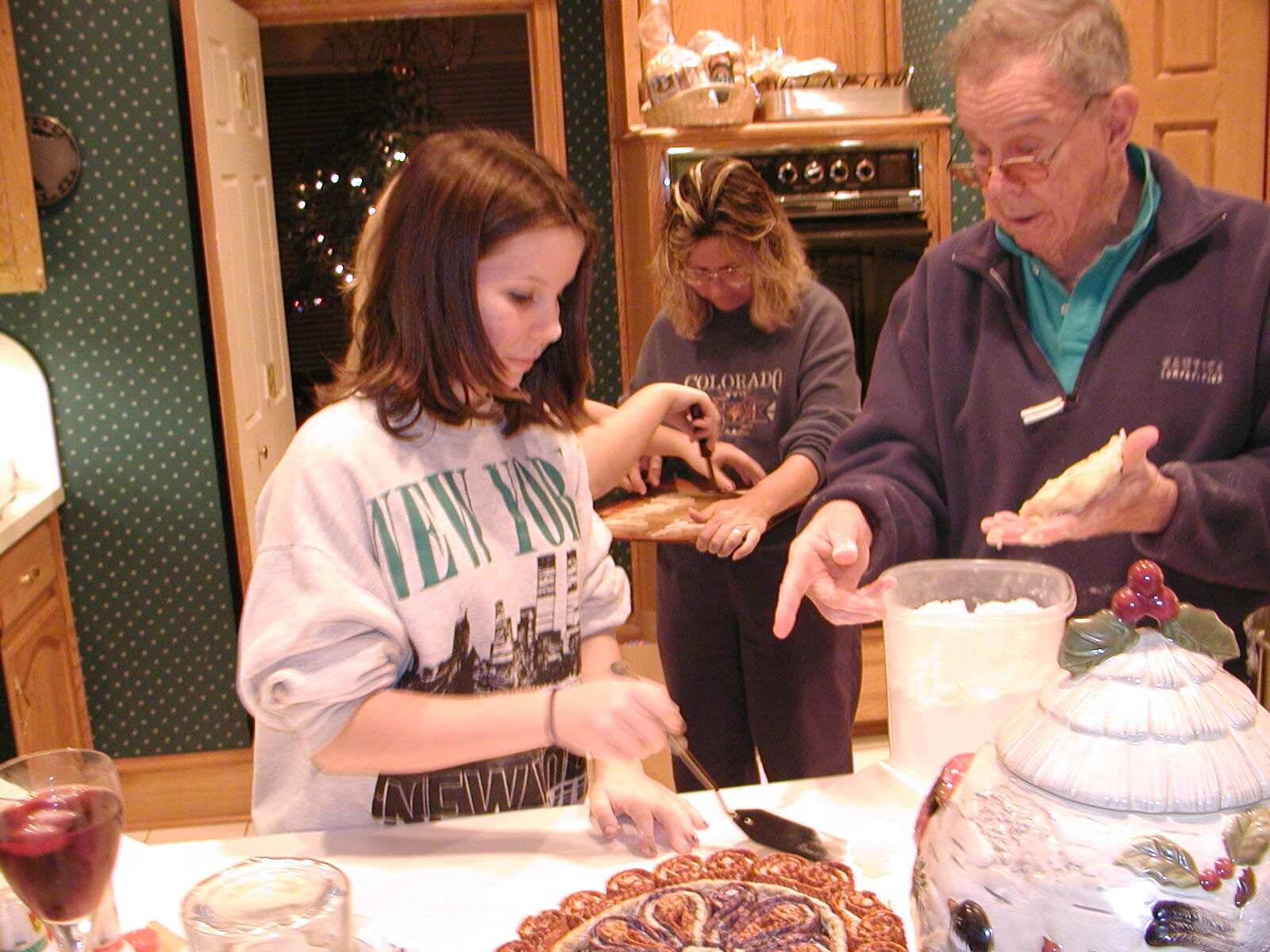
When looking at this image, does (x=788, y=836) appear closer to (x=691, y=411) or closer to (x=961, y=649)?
(x=961, y=649)

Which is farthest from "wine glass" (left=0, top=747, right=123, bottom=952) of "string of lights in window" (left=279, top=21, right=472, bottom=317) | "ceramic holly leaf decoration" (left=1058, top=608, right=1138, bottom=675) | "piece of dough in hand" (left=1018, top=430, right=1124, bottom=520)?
"string of lights in window" (left=279, top=21, right=472, bottom=317)

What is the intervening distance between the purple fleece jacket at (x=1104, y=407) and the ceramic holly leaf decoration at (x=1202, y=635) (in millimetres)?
558

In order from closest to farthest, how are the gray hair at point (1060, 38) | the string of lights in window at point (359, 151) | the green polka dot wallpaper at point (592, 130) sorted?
the gray hair at point (1060, 38) → the green polka dot wallpaper at point (592, 130) → the string of lights in window at point (359, 151)

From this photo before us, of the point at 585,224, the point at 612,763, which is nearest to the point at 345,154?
the point at 585,224

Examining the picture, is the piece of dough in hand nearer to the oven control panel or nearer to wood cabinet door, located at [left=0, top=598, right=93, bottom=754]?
the oven control panel

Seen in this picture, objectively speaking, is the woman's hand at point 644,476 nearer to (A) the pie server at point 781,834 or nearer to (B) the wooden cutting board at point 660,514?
(B) the wooden cutting board at point 660,514

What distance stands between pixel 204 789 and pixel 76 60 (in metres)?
1.95

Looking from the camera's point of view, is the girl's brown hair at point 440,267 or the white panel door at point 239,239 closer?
the girl's brown hair at point 440,267

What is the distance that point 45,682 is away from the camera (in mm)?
2859

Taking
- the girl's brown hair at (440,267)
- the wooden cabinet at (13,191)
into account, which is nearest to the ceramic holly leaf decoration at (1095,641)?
the girl's brown hair at (440,267)

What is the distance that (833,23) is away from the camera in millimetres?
3434

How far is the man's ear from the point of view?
1.38 meters

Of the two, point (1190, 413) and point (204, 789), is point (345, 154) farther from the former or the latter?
point (1190, 413)

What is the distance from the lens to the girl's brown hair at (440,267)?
1.21 meters
